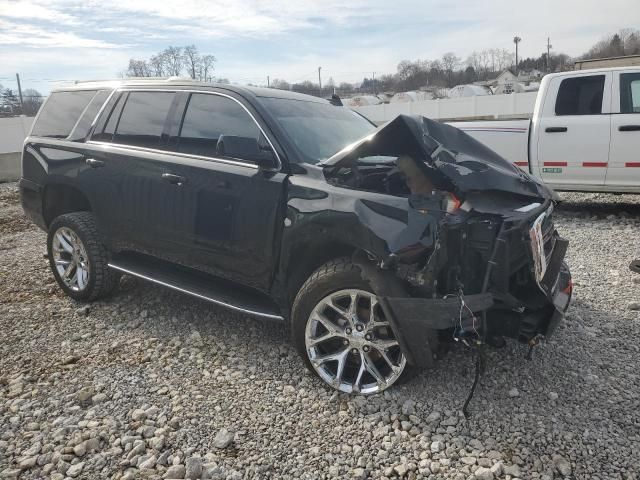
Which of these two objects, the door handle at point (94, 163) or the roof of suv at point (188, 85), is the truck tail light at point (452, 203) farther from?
the door handle at point (94, 163)

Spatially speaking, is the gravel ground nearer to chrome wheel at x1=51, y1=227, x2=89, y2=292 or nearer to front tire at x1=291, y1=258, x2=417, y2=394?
front tire at x1=291, y1=258, x2=417, y2=394

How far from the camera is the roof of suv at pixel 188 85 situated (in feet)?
12.3

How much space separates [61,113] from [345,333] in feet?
11.2

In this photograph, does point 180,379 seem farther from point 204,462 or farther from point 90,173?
point 90,173

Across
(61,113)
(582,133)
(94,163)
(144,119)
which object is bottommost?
(94,163)

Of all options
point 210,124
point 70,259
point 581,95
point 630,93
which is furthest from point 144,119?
point 630,93

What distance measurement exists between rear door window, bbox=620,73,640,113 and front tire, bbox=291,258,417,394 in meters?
5.51

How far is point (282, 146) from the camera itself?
3.36m

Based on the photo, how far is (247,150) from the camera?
3238 mm

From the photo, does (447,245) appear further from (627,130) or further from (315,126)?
(627,130)

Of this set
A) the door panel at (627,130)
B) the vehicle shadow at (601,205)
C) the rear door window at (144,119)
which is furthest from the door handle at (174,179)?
the vehicle shadow at (601,205)

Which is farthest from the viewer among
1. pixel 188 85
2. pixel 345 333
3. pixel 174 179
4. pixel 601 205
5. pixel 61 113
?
pixel 601 205

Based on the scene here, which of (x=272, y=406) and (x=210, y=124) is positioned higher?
(x=210, y=124)

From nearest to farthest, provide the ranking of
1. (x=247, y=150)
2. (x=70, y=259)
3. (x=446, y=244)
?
(x=446, y=244) → (x=247, y=150) → (x=70, y=259)
